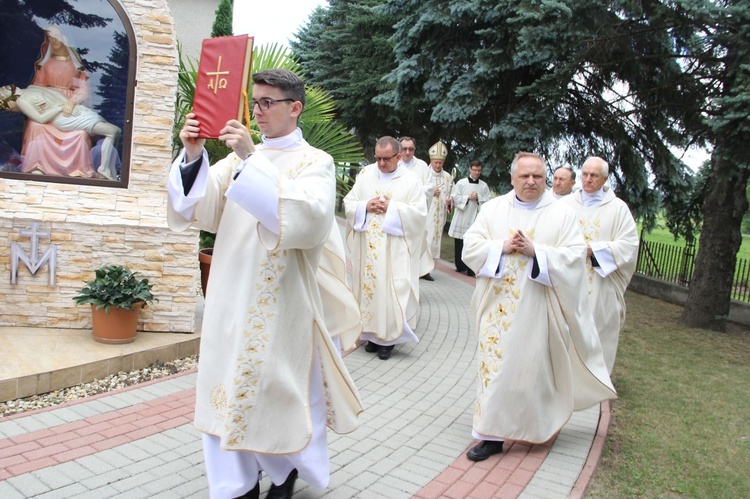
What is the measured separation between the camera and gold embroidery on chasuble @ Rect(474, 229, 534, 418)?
4383 mm

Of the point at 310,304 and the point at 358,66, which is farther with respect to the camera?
the point at 358,66

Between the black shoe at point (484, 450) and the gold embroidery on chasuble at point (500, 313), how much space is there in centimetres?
20

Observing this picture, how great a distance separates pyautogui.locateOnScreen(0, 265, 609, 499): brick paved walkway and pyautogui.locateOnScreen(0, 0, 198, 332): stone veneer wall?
119cm

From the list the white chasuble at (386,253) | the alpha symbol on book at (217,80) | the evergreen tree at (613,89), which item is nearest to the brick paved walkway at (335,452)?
the white chasuble at (386,253)

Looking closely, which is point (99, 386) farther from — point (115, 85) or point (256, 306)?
point (115, 85)

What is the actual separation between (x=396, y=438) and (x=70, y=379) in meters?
2.54

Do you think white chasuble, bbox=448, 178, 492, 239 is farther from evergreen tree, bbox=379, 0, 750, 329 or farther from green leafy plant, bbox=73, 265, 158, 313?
green leafy plant, bbox=73, 265, 158, 313

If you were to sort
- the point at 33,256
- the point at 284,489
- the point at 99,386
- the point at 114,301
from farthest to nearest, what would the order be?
the point at 33,256 → the point at 114,301 → the point at 99,386 → the point at 284,489

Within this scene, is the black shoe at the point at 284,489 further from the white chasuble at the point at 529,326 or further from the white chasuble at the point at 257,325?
the white chasuble at the point at 529,326

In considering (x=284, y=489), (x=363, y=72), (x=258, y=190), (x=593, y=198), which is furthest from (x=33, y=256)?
(x=363, y=72)

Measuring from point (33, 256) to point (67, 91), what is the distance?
1660mm

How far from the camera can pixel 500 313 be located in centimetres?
443

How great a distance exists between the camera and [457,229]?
13.6 metres

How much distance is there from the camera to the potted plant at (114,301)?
5.62 meters
